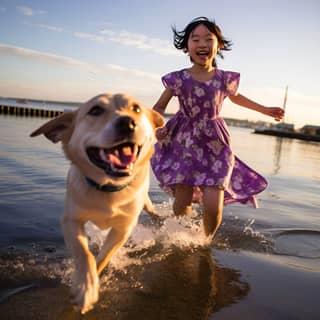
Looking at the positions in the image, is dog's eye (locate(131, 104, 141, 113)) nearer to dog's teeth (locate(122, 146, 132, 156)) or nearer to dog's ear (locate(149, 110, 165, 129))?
dog's ear (locate(149, 110, 165, 129))

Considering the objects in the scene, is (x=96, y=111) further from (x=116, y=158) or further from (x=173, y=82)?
(x=173, y=82)

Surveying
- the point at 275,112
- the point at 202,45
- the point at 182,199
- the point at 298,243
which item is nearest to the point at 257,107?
the point at 275,112

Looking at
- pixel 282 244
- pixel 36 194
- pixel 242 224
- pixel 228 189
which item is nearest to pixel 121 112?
pixel 228 189

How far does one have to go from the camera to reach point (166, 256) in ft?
12.5

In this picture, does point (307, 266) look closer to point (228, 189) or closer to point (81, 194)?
point (228, 189)

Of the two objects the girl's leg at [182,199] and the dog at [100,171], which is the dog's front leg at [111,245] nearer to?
the dog at [100,171]

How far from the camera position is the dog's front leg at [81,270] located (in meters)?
2.31

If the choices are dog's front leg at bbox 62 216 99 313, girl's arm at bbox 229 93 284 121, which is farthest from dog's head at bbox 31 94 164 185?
girl's arm at bbox 229 93 284 121

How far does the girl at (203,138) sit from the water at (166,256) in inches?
15.2

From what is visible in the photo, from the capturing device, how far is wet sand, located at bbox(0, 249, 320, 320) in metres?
2.63

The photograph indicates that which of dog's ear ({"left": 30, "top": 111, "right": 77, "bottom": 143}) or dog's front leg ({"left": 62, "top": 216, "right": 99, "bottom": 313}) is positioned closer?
dog's front leg ({"left": 62, "top": 216, "right": 99, "bottom": 313})

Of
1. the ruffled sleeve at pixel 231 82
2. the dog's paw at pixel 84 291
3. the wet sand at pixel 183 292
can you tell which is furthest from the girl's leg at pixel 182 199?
the dog's paw at pixel 84 291

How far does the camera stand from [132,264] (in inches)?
140

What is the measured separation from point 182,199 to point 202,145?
2.12 ft
